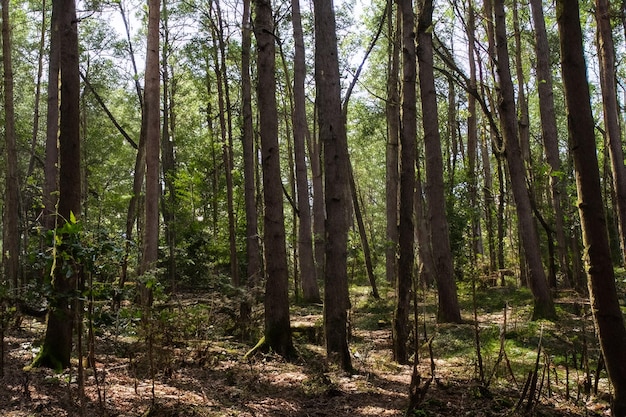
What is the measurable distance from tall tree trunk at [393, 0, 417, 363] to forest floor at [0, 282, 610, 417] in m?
0.55

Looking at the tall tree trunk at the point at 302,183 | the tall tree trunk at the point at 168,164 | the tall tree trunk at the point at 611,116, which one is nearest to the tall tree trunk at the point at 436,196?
the tall tree trunk at the point at 611,116

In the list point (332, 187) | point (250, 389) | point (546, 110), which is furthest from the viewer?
point (546, 110)

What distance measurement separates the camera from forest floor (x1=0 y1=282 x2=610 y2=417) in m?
5.04

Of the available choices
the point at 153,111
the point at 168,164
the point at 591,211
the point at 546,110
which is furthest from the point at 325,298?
the point at 168,164

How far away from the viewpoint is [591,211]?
13.1 ft

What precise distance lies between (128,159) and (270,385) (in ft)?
76.5

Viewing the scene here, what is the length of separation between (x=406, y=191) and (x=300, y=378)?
9.78 feet

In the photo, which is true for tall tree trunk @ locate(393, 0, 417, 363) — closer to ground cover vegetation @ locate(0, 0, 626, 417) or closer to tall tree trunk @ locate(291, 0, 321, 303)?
ground cover vegetation @ locate(0, 0, 626, 417)

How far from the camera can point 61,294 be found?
398 cm

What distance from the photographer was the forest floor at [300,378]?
198 inches

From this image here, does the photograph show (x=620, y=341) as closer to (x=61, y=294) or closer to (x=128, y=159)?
(x=61, y=294)

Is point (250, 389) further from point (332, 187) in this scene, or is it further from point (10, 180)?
point (10, 180)

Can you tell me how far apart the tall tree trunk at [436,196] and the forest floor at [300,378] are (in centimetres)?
64

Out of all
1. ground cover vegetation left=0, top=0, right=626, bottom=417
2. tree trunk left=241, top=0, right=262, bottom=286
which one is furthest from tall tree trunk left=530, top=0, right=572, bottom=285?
tree trunk left=241, top=0, right=262, bottom=286
